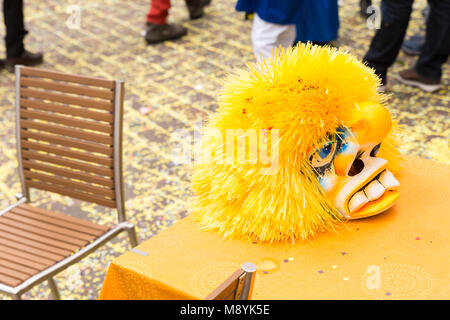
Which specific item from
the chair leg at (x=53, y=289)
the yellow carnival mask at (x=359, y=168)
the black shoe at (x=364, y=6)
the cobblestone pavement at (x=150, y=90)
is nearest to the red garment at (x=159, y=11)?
the cobblestone pavement at (x=150, y=90)

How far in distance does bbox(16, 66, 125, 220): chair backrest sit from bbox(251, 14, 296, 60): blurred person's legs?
3.66ft

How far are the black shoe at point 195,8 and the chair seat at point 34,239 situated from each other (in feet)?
10.5

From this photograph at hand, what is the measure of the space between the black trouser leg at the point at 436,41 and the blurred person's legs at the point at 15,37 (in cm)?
281

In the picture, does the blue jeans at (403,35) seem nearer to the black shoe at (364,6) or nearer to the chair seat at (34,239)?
the black shoe at (364,6)

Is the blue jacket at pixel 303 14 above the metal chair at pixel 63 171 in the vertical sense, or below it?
above

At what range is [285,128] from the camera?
3.88 ft

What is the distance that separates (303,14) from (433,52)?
3.41 ft

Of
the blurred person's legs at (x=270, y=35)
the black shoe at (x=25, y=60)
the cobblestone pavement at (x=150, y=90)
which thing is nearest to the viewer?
the cobblestone pavement at (x=150, y=90)

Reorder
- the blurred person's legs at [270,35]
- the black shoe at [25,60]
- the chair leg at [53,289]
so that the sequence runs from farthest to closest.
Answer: the black shoe at [25,60]
the blurred person's legs at [270,35]
the chair leg at [53,289]

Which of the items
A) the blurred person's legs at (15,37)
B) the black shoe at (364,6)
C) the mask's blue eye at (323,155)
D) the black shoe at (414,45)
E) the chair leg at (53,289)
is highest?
the mask's blue eye at (323,155)

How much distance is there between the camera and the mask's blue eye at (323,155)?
1.23 m

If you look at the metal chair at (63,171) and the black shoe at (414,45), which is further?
the black shoe at (414,45)

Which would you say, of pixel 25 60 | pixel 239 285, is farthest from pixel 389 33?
pixel 25 60

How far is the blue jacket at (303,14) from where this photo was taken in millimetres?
2596
